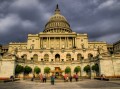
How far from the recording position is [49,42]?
4811 inches

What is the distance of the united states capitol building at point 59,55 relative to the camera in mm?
60438

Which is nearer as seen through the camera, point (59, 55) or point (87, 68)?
point (87, 68)

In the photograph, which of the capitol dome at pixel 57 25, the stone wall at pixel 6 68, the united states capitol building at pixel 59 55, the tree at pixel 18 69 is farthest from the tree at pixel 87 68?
the capitol dome at pixel 57 25

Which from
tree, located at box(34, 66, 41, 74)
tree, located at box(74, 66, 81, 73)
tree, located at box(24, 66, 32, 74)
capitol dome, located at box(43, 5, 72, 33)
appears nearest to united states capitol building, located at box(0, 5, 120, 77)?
capitol dome, located at box(43, 5, 72, 33)

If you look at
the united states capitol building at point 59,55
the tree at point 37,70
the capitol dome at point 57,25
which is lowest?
the tree at point 37,70

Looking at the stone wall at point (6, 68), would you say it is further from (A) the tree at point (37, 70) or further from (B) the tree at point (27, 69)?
(A) the tree at point (37, 70)

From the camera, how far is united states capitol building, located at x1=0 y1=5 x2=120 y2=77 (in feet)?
198

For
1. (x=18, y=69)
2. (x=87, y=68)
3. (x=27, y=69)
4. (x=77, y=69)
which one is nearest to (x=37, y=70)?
(x=27, y=69)

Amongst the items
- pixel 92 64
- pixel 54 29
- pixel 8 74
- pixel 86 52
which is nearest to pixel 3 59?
pixel 8 74

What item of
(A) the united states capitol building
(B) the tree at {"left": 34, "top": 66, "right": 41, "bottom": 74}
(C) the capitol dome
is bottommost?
(B) the tree at {"left": 34, "top": 66, "right": 41, "bottom": 74}

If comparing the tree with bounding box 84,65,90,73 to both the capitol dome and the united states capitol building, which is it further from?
the capitol dome

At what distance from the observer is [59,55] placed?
8944cm

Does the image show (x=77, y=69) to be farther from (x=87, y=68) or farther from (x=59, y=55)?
(x=59, y=55)

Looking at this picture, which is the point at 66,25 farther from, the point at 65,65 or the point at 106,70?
the point at 106,70
